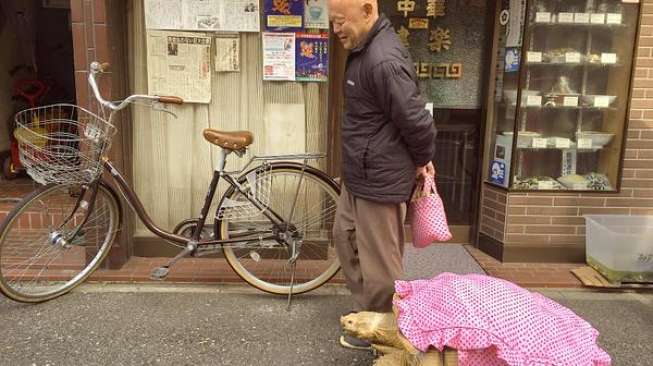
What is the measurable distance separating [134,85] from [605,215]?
12.9ft

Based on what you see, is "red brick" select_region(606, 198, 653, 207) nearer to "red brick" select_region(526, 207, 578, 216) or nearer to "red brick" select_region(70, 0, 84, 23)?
"red brick" select_region(526, 207, 578, 216)

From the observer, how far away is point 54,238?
3617mm

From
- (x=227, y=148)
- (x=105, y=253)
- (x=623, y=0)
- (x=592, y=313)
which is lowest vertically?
(x=592, y=313)

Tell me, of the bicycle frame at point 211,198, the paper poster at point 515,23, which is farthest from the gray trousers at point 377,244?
the paper poster at point 515,23

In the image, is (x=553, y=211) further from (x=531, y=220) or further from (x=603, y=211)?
(x=603, y=211)

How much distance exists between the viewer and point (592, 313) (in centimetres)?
376

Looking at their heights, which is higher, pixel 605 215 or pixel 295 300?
pixel 605 215

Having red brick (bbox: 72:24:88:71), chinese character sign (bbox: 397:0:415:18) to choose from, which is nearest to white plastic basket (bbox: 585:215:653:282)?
chinese character sign (bbox: 397:0:415:18)

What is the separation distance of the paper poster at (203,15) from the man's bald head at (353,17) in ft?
5.03

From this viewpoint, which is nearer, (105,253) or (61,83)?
(105,253)

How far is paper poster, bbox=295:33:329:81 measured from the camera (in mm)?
4180

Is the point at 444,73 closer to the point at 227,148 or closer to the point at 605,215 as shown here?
the point at 605,215

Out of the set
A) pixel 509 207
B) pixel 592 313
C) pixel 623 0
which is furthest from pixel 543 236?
pixel 623 0

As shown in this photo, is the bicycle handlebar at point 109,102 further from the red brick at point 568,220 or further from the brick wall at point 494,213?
the red brick at point 568,220
